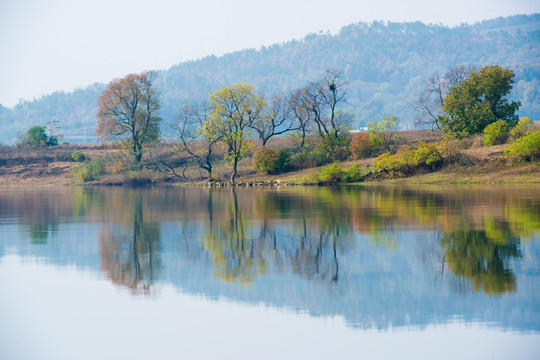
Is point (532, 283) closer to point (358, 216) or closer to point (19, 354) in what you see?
point (19, 354)

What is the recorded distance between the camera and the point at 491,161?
164ft

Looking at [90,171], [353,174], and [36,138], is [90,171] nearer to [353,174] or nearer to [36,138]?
[36,138]

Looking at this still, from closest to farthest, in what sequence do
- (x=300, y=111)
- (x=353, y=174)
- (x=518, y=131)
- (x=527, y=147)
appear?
(x=527, y=147) < (x=518, y=131) < (x=353, y=174) < (x=300, y=111)

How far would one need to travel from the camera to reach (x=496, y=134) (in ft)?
176

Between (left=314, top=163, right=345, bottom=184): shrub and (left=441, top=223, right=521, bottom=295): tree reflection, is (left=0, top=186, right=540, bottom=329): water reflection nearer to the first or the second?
(left=441, top=223, right=521, bottom=295): tree reflection

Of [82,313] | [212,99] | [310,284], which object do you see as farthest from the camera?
[212,99]

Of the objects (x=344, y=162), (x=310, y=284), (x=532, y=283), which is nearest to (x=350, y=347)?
(x=310, y=284)

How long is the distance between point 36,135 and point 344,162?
1820 inches

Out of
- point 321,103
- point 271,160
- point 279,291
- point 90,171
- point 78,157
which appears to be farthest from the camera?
point 78,157

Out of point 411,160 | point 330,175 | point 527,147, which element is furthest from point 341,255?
point 330,175

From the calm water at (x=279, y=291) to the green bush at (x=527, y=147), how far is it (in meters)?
25.3

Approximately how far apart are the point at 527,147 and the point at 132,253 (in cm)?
3539

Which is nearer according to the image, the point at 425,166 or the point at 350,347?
the point at 350,347

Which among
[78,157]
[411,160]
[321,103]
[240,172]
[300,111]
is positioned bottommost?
[240,172]
